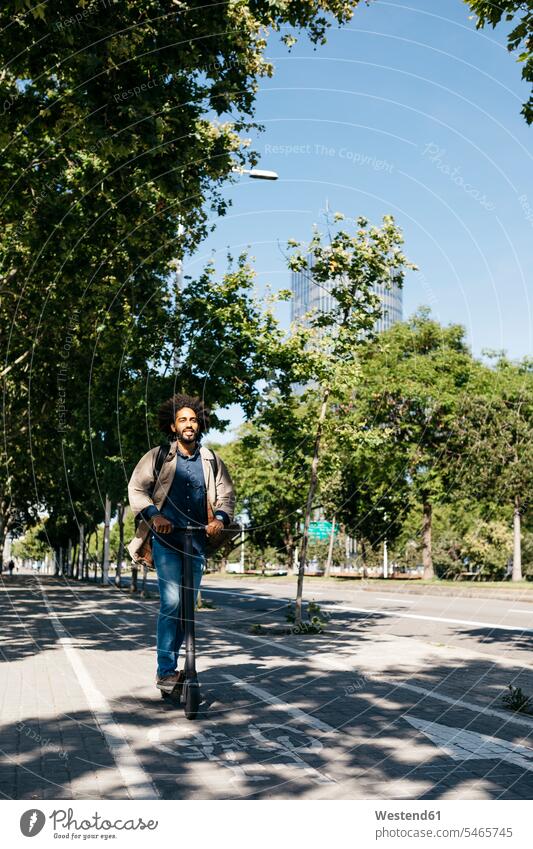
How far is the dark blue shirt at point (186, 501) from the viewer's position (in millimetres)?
6043

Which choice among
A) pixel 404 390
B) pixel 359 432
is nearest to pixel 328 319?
pixel 359 432

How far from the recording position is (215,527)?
19.1 feet

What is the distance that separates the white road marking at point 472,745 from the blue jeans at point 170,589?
193 centimetres

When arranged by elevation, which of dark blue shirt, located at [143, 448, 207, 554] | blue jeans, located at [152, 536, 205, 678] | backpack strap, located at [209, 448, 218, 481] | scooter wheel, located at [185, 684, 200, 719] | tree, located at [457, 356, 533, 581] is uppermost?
tree, located at [457, 356, 533, 581]

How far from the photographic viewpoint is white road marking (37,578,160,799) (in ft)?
13.3

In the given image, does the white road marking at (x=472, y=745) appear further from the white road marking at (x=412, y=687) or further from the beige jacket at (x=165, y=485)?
the beige jacket at (x=165, y=485)

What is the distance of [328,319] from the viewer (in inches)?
528

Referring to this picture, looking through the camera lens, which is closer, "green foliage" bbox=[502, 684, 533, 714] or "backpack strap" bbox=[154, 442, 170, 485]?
"backpack strap" bbox=[154, 442, 170, 485]

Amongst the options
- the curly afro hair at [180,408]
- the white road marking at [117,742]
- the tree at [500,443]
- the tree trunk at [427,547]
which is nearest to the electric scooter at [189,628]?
the white road marking at [117,742]

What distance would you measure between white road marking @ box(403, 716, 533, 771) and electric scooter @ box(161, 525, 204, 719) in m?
1.63
